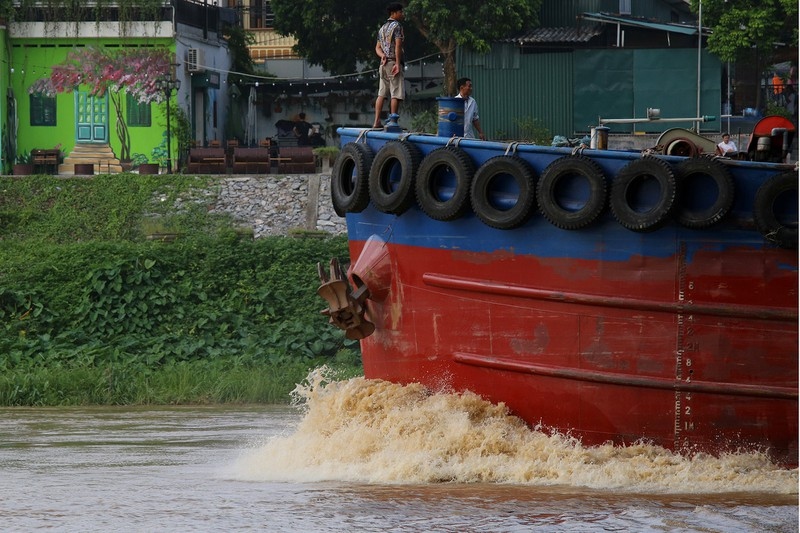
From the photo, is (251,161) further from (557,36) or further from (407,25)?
(557,36)

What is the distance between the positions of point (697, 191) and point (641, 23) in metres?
19.1

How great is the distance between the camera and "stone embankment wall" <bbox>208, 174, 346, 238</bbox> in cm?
2355

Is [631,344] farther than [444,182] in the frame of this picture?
No

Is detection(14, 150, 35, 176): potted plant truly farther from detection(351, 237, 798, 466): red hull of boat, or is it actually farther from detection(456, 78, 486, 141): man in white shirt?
detection(351, 237, 798, 466): red hull of boat

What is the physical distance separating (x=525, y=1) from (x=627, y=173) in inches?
766

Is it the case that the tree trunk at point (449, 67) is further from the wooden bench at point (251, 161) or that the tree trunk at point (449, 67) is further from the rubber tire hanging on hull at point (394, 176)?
the rubber tire hanging on hull at point (394, 176)

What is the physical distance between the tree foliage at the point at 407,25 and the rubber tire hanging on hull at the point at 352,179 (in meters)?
17.2

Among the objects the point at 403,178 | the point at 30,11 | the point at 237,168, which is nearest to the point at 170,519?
the point at 403,178

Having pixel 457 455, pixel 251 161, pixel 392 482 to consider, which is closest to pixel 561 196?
pixel 457 455

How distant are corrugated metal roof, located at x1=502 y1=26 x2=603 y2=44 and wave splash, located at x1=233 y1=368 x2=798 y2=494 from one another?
18517 mm

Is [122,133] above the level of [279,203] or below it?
above

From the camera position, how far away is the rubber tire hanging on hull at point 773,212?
321 inches

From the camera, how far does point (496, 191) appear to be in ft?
29.9

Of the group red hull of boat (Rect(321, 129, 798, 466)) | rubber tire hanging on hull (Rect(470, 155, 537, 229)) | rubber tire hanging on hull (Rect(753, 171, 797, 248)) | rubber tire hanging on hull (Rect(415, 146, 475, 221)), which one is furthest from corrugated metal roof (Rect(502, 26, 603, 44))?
rubber tire hanging on hull (Rect(753, 171, 797, 248))
